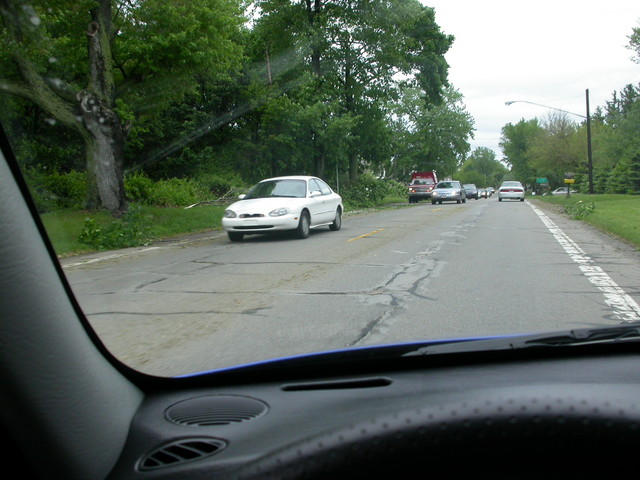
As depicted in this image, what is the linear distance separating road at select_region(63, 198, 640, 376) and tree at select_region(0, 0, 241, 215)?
49.3 inches

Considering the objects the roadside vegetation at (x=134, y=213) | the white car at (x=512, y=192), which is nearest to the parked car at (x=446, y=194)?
the white car at (x=512, y=192)

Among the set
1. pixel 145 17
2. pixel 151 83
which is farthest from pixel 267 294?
pixel 145 17

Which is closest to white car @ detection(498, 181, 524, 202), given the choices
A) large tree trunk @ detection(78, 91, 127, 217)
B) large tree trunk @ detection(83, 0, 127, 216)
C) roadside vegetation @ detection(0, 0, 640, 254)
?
roadside vegetation @ detection(0, 0, 640, 254)

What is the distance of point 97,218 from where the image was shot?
25.5ft

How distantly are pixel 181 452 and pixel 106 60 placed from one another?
8.28 meters

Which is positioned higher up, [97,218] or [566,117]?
[566,117]

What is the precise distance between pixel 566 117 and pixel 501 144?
142 ft

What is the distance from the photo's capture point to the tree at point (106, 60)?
295 cm

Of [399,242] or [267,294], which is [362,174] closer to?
[399,242]

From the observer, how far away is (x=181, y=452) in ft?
5.87

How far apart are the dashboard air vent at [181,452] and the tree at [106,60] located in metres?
1.44

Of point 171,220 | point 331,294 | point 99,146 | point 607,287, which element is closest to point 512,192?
point 171,220

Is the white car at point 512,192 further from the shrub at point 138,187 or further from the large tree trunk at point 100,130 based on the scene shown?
the large tree trunk at point 100,130

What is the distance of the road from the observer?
16.2 ft
